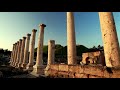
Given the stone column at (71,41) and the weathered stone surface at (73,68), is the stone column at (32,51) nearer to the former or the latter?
the stone column at (71,41)

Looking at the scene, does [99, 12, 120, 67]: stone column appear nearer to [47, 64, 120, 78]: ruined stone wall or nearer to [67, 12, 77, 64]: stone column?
[47, 64, 120, 78]: ruined stone wall

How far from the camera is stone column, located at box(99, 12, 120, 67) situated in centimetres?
638

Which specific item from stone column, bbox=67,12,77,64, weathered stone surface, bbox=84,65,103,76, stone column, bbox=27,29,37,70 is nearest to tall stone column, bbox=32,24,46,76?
stone column, bbox=27,29,37,70

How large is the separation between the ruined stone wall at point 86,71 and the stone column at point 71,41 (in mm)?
1447

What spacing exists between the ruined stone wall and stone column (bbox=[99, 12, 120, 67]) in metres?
0.79

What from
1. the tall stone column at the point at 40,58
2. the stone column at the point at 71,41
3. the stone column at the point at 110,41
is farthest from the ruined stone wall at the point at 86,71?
the tall stone column at the point at 40,58

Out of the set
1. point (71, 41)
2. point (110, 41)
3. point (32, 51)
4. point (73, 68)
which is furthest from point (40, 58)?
point (110, 41)
